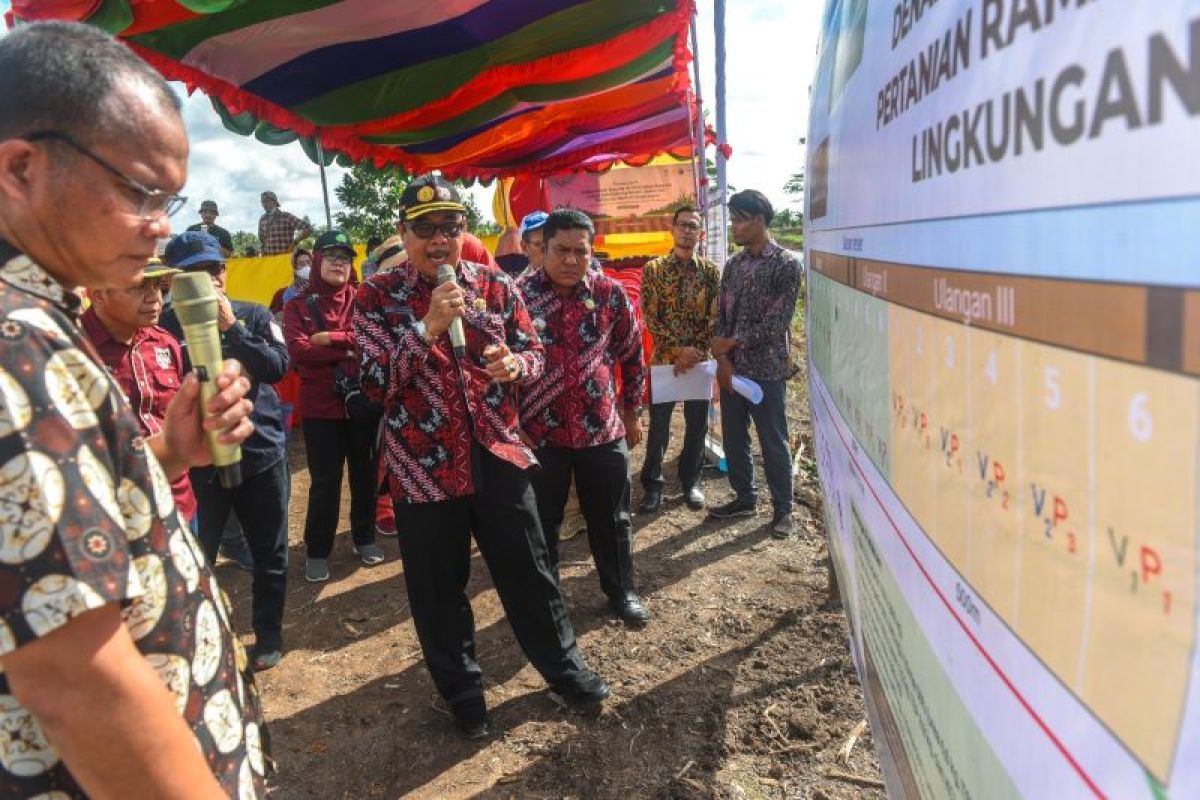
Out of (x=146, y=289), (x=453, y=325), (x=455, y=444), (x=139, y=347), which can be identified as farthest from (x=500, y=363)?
→ (x=139, y=347)

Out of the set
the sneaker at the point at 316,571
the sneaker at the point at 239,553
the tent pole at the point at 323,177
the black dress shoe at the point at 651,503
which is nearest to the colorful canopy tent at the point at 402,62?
the tent pole at the point at 323,177

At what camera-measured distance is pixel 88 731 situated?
2.84 feet

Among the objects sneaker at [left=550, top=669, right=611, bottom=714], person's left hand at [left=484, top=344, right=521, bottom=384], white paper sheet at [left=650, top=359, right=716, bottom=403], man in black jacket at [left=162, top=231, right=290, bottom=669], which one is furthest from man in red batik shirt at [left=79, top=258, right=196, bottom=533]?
white paper sheet at [left=650, top=359, right=716, bottom=403]

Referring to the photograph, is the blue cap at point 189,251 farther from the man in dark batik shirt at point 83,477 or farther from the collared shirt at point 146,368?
the man in dark batik shirt at point 83,477

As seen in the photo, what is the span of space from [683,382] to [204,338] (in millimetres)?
3895

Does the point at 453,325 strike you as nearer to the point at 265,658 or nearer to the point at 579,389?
the point at 579,389

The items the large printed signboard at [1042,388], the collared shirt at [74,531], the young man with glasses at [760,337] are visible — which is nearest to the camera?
the large printed signboard at [1042,388]

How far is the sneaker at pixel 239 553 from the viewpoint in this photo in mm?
4496

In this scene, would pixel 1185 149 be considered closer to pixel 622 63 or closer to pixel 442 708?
pixel 442 708

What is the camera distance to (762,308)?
446cm

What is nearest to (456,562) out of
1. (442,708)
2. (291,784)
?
(442,708)

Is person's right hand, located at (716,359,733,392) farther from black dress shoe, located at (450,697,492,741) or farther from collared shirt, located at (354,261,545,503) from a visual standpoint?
black dress shoe, located at (450,697,492,741)

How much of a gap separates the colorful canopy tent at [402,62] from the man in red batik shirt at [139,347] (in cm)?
105

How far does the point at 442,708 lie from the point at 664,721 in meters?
0.91
